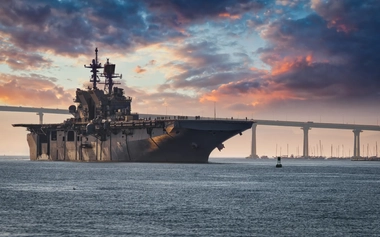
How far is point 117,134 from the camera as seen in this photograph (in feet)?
298

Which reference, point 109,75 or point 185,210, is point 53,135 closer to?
point 109,75

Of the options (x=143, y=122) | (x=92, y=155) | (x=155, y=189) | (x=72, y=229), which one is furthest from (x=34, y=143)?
(x=72, y=229)

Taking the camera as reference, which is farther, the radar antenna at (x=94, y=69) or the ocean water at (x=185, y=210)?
the radar antenna at (x=94, y=69)

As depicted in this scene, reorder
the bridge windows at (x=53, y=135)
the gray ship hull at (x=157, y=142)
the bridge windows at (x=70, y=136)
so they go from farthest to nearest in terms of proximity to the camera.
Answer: the bridge windows at (x=53, y=135), the bridge windows at (x=70, y=136), the gray ship hull at (x=157, y=142)

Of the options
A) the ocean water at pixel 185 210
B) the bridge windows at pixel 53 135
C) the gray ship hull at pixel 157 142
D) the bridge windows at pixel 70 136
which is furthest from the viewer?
the bridge windows at pixel 53 135

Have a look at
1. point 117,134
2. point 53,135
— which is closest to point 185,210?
point 117,134

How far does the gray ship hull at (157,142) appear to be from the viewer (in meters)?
80.8

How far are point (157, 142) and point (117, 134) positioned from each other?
881 centimetres

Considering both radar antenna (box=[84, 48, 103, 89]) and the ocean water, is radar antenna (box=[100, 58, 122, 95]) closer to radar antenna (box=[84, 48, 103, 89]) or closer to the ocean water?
radar antenna (box=[84, 48, 103, 89])

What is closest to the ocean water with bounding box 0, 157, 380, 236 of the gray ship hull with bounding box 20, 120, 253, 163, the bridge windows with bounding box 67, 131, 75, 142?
the gray ship hull with bounding box 20, 120, 253, 163

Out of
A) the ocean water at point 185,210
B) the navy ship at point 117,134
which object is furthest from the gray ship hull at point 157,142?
the ocean water at point 185,210

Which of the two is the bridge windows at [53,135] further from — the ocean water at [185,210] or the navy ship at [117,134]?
the ocean water at [185,210]

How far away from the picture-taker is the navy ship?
268ft

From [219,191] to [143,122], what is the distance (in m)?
34.2
